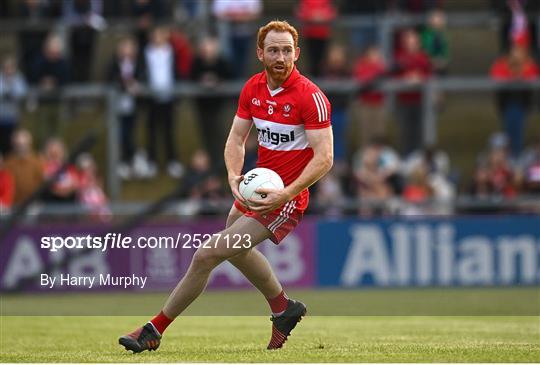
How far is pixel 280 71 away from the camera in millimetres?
10742

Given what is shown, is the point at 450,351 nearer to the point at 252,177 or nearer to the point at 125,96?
the point at 252,177

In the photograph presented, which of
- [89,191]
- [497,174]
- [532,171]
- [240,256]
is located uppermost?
[240,256]

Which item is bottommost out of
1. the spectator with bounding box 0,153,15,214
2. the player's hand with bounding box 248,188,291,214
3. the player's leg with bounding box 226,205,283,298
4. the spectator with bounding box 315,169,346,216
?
the spectator with bounding box 315,169,346,216

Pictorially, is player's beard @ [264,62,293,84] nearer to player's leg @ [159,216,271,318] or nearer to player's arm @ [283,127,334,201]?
player's arm @ [283,127,334,201]

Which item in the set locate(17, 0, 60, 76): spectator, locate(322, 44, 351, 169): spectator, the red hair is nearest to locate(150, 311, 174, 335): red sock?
the red hair

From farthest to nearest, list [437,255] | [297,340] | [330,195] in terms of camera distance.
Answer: [330,195] < [437,255] < [297,340]

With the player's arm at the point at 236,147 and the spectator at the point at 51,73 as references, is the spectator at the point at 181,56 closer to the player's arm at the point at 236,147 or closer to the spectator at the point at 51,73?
the spectator at the point at 51,73

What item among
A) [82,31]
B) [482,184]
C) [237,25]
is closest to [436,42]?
[482,184]

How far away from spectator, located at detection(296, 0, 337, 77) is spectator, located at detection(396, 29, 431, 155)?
1.30 metres

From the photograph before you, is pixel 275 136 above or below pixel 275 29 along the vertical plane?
below

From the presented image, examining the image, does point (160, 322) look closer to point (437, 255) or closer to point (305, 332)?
point (305, 332)

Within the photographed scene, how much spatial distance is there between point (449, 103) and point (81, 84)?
6458 millimetres

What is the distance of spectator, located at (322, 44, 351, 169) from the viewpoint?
23000 mm

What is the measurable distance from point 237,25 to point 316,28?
135cm
